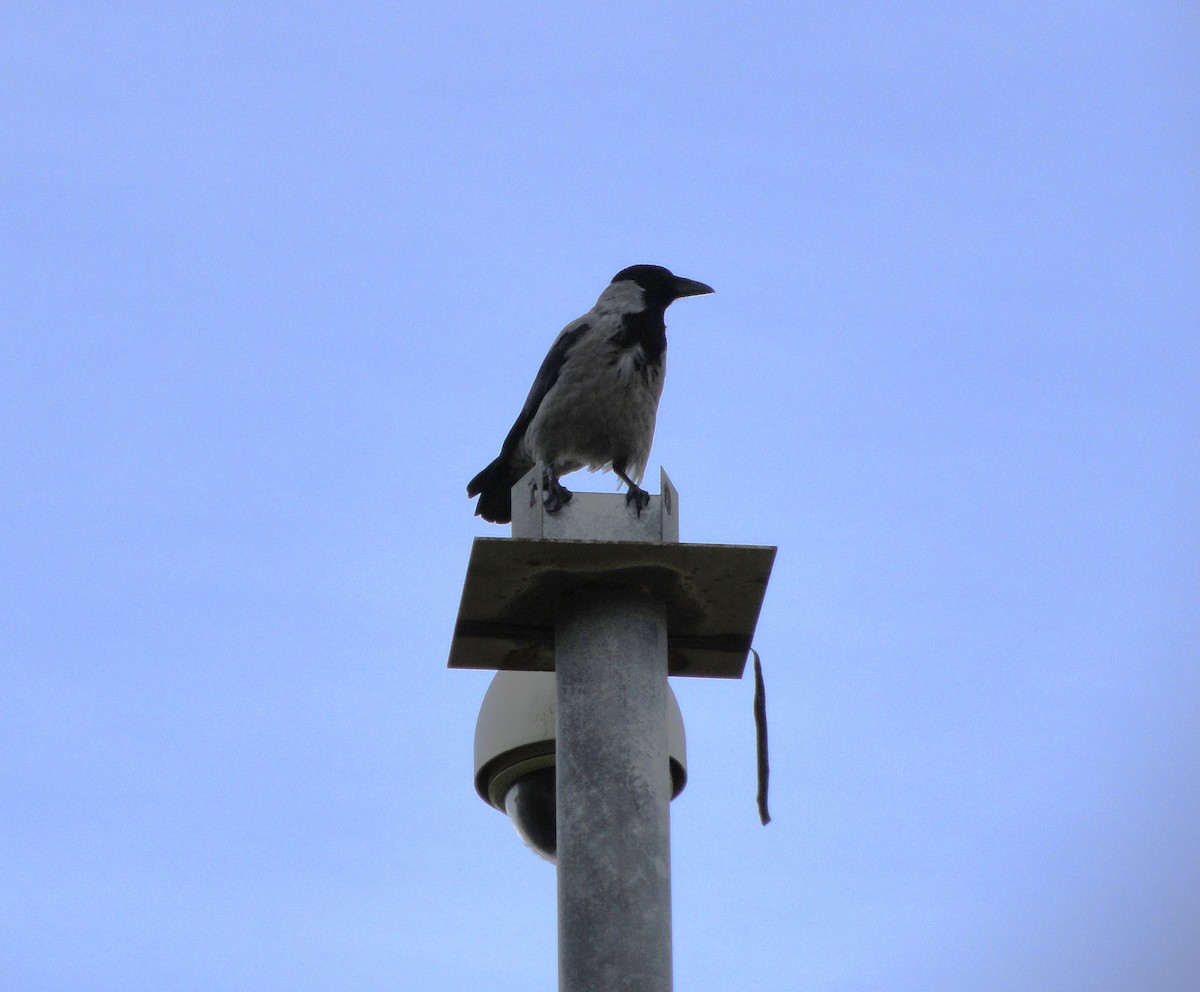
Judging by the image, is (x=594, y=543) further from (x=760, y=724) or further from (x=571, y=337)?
(x=571, y=337)

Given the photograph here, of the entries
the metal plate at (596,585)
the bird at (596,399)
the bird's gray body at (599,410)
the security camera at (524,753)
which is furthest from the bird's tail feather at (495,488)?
the metal plate at (596,585)

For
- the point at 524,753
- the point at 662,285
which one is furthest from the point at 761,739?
the point at 662,285

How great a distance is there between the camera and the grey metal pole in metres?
4.42

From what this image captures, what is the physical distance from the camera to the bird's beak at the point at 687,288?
7.48 metres

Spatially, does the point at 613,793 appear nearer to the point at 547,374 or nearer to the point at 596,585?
the point at 596,585

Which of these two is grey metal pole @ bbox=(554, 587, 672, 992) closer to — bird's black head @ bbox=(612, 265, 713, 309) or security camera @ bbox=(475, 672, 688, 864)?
security camera @ bbox=(475, 672, 688, 864)

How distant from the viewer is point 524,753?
5.49 meters

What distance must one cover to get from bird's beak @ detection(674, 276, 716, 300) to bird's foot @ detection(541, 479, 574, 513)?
8.28 feet

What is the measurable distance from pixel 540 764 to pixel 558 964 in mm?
1093

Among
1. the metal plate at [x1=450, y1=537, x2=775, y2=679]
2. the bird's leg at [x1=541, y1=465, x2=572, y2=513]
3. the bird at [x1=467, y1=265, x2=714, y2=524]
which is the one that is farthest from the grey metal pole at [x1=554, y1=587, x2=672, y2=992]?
the bird at [x1=467, y1=265, x2=714, y2=524]

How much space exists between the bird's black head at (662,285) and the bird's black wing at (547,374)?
37cm

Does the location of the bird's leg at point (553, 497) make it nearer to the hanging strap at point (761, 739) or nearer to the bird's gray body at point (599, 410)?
the hanging strap at point (761, 739)

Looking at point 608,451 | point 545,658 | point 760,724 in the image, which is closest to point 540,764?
point 545,658

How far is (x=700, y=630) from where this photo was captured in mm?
5352
